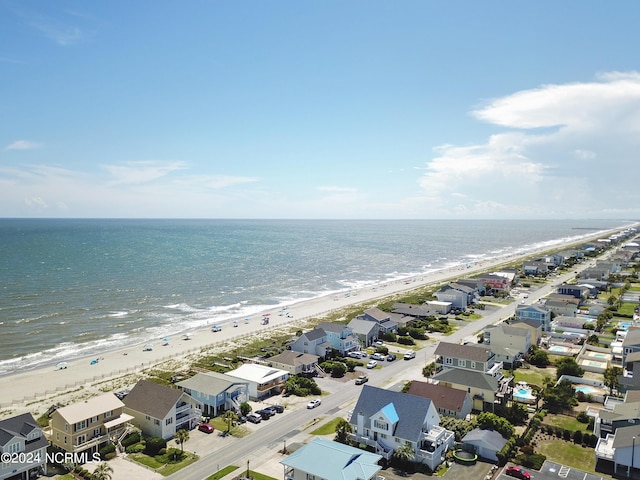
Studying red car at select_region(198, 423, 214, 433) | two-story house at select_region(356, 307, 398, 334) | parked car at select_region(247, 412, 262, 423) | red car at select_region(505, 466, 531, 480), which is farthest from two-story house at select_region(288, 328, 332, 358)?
red car at select_region(505, 466, 531, 480)

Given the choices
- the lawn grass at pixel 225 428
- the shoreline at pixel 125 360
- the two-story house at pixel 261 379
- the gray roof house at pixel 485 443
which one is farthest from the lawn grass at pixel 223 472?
the shoreline at pixel 125 360

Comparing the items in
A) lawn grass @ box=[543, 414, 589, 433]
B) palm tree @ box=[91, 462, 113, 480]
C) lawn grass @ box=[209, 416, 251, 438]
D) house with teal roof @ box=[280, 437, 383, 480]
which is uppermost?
house with teal roof @ box=[280, 437, 383, 480]

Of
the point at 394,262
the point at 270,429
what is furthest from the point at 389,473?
the point at 394,262

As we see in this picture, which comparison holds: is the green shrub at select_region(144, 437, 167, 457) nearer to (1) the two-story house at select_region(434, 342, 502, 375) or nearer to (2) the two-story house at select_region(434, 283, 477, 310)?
(1) the two-story house at select_region(434, 342, 502, 375)

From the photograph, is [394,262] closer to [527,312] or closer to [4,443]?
[527,312]

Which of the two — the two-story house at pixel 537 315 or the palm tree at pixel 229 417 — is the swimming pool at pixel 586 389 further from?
the palm tree at pixel 229 417

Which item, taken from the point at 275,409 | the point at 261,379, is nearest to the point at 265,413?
the point at 275,409
